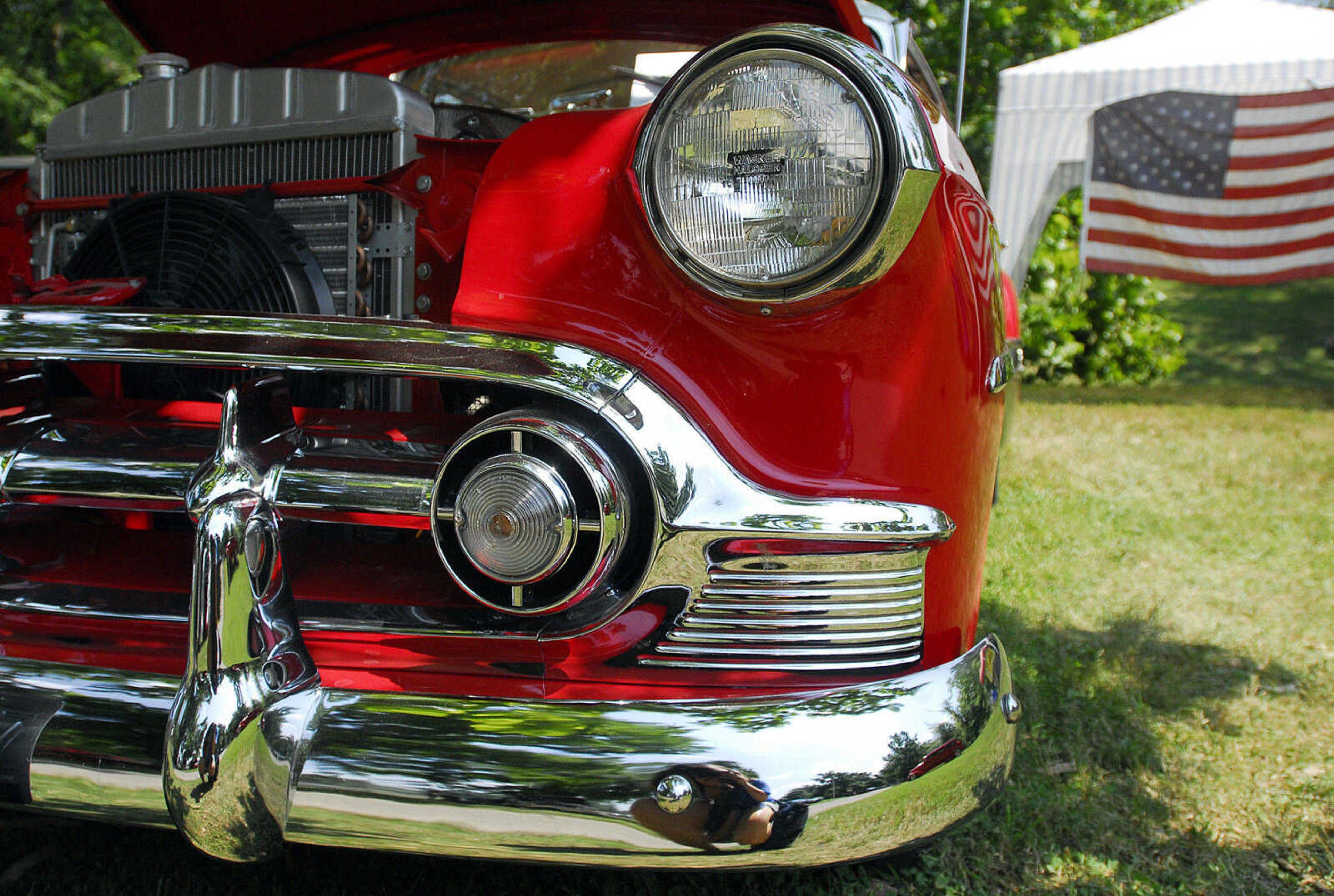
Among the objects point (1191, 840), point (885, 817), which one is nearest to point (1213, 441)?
point (1191, 840)

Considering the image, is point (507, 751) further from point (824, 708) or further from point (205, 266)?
point (205, 266)

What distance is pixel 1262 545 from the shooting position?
3439 millimetres

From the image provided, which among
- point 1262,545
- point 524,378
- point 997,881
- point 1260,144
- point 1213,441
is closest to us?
point 524,378

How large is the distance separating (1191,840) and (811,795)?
1.02 meters

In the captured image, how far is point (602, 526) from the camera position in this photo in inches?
44.8

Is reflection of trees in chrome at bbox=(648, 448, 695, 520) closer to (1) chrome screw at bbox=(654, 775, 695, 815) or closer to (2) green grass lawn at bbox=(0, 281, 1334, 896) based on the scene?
(1) chrome screw at bbox=(654, 775, 695, 815)

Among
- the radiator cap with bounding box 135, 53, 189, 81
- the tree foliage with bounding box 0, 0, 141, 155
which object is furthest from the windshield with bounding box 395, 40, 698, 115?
the tree foliage with bounding box 0, 0, 141, 155

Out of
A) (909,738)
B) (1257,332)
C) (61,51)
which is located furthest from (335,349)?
(1257,332)

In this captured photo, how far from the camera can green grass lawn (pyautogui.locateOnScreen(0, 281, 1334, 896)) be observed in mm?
1515

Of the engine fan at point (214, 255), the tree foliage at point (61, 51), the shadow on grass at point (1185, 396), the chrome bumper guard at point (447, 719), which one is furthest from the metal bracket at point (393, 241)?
the tree foliage at point (61, 51)

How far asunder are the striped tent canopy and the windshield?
4.61 metres

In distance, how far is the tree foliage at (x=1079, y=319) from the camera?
7.97 m

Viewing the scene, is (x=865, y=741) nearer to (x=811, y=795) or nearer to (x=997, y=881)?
(x=811, y=795)

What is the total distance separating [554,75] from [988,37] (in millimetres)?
7011
